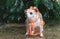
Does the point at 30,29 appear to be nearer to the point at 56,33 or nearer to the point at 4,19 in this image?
the point at 56,33

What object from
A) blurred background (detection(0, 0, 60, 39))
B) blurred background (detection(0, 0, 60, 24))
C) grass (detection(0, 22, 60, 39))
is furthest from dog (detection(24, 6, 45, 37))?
blurred background (detection(0, 0, 60, 24))

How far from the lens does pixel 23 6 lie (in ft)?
16.3

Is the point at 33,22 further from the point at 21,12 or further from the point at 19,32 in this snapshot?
the point at 21,12

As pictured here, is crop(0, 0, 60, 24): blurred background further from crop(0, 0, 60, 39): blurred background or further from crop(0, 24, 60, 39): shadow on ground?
crop(0, 24, 60, 39): shadow on ground

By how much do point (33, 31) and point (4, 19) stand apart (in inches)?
43.3

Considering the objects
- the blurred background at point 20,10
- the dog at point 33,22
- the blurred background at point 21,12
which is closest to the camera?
the dog at point 33,22

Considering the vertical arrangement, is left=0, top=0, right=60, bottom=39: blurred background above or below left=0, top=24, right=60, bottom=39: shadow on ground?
above

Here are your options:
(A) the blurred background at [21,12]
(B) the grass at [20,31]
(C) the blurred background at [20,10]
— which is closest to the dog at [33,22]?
(B) the grass at [20,31]

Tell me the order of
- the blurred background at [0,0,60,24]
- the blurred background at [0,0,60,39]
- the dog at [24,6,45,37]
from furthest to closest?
the blurred background at [0,0,60,24], the blurred background at [0,0,60,39], the dog at [24,6,45,37]

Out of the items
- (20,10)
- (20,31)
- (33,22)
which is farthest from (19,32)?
(20,10)

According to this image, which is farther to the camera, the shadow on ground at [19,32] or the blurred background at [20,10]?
the blurred background at [20,10]

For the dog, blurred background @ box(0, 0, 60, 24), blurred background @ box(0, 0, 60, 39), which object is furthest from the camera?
blurred background @ box(0, 0, 60, 24)

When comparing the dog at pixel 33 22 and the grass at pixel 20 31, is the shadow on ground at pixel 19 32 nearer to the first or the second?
the grass at pixel 20 31

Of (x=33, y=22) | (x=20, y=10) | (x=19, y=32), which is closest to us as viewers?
(x=33, y=22)
